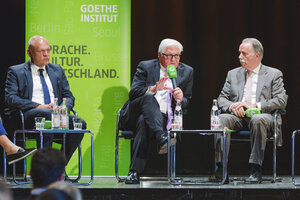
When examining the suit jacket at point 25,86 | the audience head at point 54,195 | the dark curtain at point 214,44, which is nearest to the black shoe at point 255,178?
the dark curtain at point 214,44

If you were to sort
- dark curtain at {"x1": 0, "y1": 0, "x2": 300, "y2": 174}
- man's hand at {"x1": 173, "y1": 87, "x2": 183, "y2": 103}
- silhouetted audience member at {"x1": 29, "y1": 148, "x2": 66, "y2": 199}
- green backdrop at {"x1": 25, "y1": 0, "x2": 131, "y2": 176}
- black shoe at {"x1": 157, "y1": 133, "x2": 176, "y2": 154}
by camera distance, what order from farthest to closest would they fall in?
dark curtain at {"x1": 0, "y1": 0, "x2": 300, "y2": 174} < green backdrop at {"x1": 25, "y1": 0, "x2": 131, "y2": 176} < man's hand at {"x1": 173, "y1": 87, "x2": 183, "y2": 103} < black shoe at {"x1": 157, "y1": 133, "x2": 176, "y2": 154} < silhouetted audience member at {"x1": 29, "y1": 148, "x2": 66, "y2": 199}

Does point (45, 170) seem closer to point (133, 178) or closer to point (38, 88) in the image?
point (133, 178)

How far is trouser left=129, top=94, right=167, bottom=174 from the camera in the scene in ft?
14.0

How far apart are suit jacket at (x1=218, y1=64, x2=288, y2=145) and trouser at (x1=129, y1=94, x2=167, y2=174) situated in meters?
0.76

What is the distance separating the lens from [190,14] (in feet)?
18.4

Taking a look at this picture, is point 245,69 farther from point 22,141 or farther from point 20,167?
point 20,167

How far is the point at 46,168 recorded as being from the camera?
192 cm

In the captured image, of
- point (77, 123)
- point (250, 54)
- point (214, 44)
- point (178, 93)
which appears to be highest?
Answer: point (214, 44)

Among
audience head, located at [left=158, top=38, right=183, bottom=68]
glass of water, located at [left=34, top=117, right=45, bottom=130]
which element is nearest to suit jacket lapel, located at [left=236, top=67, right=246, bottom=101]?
audience head, located at [left=158, top=38, right=183, bottom=68]

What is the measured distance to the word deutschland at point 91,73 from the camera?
530cm

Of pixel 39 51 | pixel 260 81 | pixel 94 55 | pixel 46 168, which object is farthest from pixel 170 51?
pixel 46 168

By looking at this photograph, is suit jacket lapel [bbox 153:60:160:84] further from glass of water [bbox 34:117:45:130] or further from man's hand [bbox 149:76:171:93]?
glass of water [bbox 34:117:45:130]

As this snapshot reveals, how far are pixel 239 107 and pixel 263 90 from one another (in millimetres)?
315

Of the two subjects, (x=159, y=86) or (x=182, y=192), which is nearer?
(x=182, y=192)
